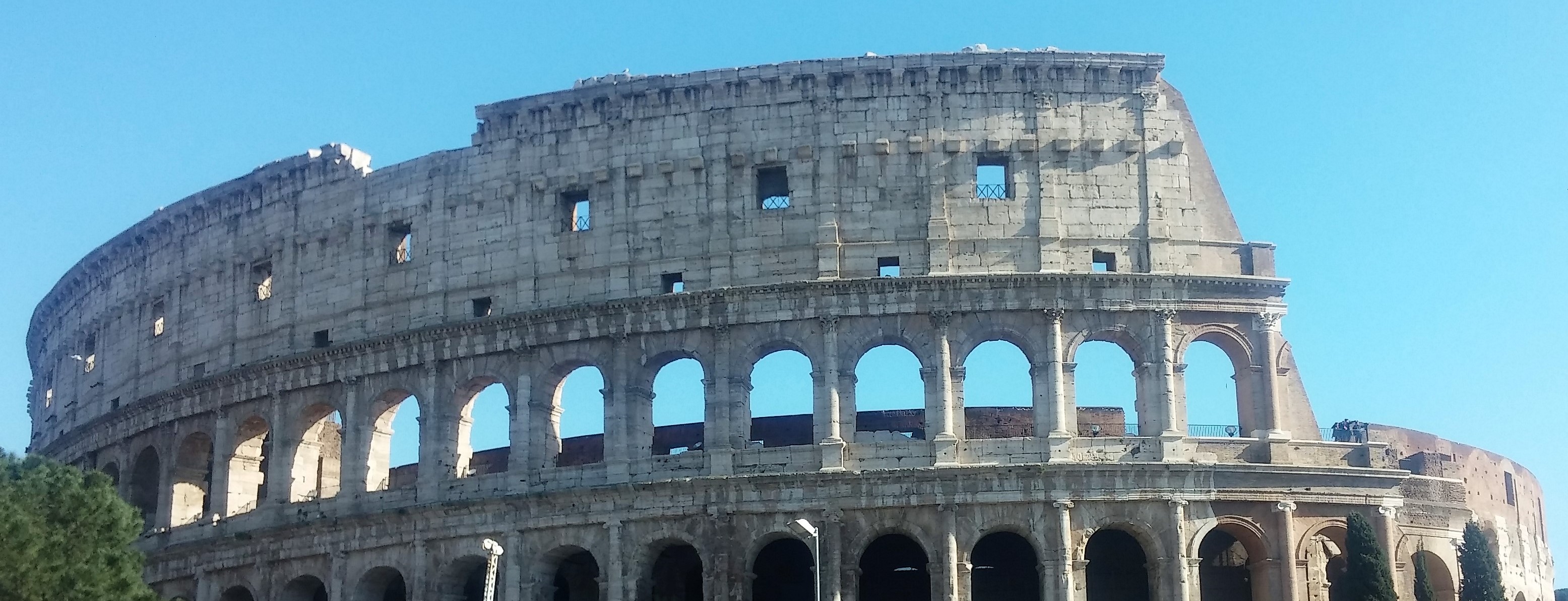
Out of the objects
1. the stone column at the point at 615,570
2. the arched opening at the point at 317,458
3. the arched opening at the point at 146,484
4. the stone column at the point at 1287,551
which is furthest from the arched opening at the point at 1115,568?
the arched opening at the point at 146,484

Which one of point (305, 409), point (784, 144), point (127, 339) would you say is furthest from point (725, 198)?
point (127, 339)

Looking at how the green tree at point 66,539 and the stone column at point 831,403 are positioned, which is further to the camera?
the stone column at point 831,403

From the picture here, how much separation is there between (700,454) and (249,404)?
13.7 m

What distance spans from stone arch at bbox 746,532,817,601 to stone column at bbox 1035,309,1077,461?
6277 millimetres

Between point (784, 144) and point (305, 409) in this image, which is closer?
point (784, 144)

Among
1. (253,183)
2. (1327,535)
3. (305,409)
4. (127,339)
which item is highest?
(253,183)

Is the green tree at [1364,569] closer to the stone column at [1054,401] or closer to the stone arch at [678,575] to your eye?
the stone column at [1054,401]

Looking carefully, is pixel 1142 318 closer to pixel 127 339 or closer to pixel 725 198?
pixel 725 198

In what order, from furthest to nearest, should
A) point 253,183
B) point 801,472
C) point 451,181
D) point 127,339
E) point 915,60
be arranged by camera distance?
point 127,339 → point 253,183 → point 451,181 → point 915,60 → point 801,472

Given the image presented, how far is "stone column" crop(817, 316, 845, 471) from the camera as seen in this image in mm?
36562

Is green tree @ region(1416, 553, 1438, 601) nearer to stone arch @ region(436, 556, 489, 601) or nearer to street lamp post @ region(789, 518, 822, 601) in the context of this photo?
street lamp post @ region(789, 518, 822, 601)

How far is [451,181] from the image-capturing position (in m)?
42.2

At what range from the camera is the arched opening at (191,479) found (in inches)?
1807

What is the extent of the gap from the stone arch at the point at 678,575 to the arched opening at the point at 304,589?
8592 mm
